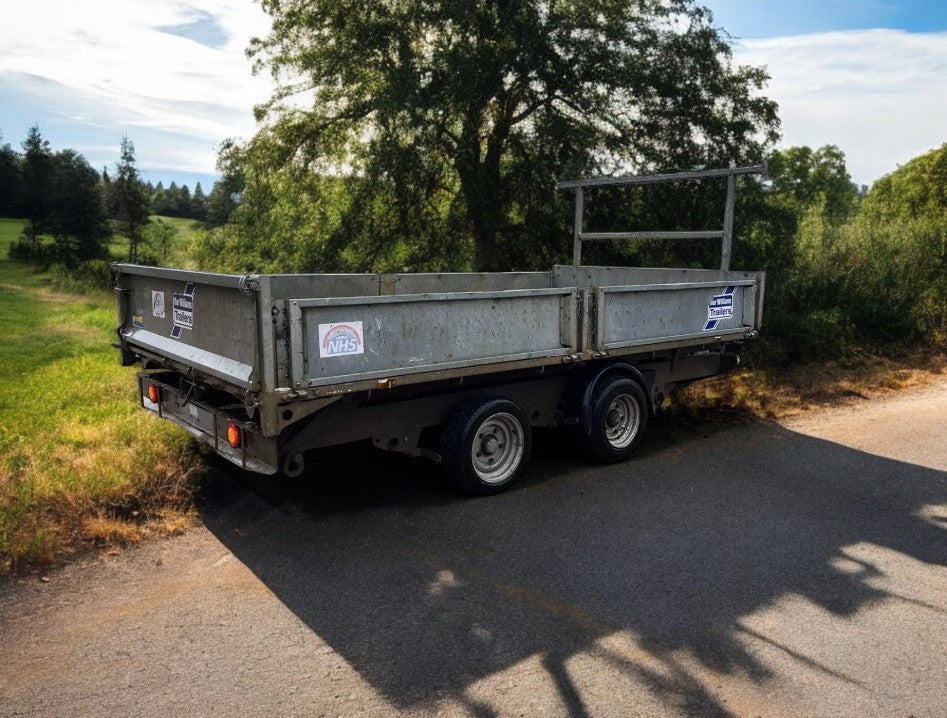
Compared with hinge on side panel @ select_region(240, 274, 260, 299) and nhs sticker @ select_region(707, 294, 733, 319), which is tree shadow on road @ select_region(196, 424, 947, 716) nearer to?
nhs sticker @ select_region(707, 294, 733, 319)

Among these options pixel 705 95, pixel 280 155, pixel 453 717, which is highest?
pixel 705 95

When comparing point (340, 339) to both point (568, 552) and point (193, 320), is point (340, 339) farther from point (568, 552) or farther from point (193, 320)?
point (568, 552)

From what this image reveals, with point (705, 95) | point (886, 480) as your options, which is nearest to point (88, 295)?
point (705, 95)

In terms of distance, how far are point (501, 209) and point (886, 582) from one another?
9.52m

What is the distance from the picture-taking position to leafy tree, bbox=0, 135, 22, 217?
42438 millimetres

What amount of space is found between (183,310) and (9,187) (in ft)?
152

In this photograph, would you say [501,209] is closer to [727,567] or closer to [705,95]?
[705,95]

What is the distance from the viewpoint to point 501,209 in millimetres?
13023

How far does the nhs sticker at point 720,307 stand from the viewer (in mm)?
7395

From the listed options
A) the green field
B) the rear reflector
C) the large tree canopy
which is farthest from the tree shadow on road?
the large tree canopy

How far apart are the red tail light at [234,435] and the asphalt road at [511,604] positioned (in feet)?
2.09

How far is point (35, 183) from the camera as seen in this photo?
42.1 metres

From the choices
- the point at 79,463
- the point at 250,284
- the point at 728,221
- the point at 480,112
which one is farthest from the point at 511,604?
the point at 480,112

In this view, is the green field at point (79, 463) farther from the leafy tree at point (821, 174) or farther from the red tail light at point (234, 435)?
the leafy tree at point (821, 174)
